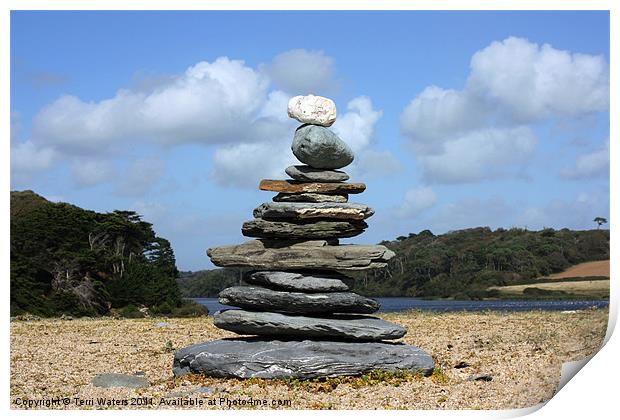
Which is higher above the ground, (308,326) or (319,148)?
(319,148)

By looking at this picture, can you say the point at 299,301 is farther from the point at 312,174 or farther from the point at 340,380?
the point at 312,174

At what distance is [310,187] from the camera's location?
11.9 metres

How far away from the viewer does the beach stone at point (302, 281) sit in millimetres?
11391

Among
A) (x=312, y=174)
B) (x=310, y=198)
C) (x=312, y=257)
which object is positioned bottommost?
(x=312, y=257)

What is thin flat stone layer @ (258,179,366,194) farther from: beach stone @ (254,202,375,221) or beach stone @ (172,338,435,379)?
beach stone @ (172,338,435,379)

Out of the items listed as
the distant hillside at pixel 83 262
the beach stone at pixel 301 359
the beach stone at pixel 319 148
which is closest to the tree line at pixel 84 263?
the distant hillside at pixel 83 262

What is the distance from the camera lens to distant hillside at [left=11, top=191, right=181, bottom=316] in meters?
25.5

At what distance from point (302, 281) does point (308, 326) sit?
717 millimetres

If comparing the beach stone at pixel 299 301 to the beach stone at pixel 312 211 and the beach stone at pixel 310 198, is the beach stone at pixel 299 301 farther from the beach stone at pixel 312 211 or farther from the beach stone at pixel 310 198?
the beach stone at pixel 310 198

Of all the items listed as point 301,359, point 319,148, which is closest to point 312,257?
point 301,359

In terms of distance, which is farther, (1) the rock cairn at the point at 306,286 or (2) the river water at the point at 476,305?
(2) the river water at the point at 476,305

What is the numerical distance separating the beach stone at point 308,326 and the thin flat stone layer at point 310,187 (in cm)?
202

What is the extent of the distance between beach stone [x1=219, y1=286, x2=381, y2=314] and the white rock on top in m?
2.81

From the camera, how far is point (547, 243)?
104 feet
